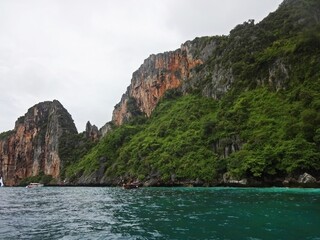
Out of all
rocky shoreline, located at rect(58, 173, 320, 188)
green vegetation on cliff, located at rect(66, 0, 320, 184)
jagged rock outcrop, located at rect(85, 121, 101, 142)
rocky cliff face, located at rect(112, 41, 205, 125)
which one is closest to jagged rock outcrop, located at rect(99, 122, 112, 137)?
jagged rock outcrop, located at rect(85, 121, 101, 142)

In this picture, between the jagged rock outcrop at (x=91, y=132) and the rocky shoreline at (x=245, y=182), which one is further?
the jagged rock outcrop at (x=91, y=132)

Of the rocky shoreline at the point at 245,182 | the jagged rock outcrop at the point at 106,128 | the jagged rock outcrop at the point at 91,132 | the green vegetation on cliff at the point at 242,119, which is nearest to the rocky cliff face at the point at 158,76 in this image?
the jagged rock outcrop at the point at 106,128

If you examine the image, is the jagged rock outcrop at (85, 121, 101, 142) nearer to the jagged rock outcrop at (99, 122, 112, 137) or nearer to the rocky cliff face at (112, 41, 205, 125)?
the jagged rock outcrop at (99, 122, 112, 137)

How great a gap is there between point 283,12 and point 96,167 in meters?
101

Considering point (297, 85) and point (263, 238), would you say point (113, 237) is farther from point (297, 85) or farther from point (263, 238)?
point (297, 85)

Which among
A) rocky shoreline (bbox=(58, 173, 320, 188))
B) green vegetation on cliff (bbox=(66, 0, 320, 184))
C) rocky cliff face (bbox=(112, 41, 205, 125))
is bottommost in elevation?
rocky shoreline (bbox=(58, 173, 320, 188))

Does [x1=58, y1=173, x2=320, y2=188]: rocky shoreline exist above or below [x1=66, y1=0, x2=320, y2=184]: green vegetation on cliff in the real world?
below

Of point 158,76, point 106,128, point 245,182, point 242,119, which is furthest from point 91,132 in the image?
A: point 245,182

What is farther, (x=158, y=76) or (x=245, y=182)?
(x=158, y=76)

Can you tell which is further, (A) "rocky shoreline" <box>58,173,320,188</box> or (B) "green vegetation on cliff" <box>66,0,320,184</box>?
(B) "green vegetation on cliff" <box>66,0,320,184</box>

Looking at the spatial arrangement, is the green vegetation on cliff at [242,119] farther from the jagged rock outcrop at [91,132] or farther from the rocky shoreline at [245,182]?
the jagged rock outcrop at [91,132]

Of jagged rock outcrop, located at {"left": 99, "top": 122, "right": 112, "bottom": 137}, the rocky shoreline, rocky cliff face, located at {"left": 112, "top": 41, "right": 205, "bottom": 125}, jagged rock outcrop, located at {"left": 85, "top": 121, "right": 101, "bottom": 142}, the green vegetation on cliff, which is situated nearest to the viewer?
the rocky shoreline

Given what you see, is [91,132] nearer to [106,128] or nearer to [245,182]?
[106,128]

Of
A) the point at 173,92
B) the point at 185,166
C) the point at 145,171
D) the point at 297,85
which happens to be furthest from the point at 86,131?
the point at 297,85
